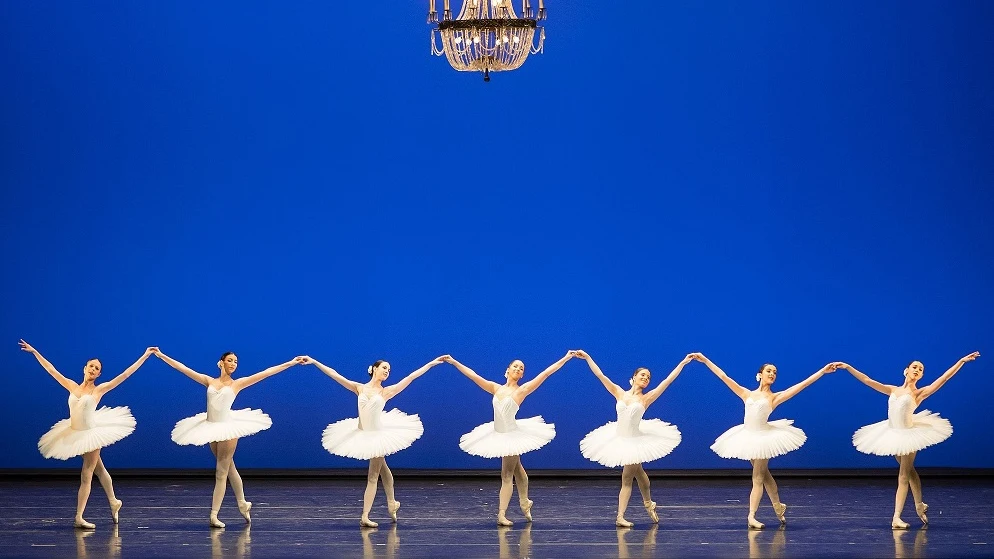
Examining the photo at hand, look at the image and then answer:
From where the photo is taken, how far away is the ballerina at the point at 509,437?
9.05m

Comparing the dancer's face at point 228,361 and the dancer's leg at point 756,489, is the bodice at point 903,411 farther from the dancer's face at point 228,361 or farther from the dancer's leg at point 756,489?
the dancer's face at point 228,361

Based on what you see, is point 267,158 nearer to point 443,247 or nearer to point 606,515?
point 443,247

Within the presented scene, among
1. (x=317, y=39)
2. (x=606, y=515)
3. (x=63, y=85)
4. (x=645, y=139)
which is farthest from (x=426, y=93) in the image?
(x=606, y=515)

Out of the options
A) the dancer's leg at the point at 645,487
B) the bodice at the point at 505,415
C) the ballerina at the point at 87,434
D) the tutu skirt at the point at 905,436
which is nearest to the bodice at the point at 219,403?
the ballerina at the point at 87,434

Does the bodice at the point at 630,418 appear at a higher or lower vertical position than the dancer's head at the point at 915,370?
lower

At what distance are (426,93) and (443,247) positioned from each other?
4.09 feet

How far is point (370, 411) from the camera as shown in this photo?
916 cm

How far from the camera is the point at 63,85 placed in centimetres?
1137

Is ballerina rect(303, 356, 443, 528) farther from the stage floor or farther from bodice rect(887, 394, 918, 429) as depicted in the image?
bodice rect(887, 394, 918, 429)

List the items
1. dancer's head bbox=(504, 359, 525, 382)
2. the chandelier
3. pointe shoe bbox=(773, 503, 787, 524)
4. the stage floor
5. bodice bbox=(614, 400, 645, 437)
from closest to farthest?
the stage floor < the chandelier < pointe shoe bbox=(773, 503, 787, 524) < bodice bbox=(614, 400, 645, 437) < dancer's head bbox=(504, 359, 525, 382)

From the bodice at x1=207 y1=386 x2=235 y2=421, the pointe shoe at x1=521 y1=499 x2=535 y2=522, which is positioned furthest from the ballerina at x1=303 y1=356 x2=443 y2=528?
the pointe shoe at x1=521 y1=499 x2=535 y2=522

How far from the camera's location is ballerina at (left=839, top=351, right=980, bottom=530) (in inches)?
349

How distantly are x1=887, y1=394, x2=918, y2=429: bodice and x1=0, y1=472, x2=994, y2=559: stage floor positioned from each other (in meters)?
0.66

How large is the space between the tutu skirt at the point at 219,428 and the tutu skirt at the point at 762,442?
9.75 feet
